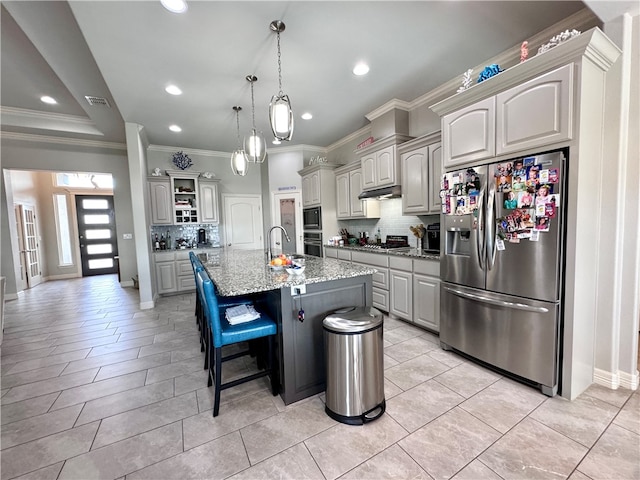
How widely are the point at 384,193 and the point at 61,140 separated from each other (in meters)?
6.14

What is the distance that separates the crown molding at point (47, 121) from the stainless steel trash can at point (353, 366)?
19.2 ft

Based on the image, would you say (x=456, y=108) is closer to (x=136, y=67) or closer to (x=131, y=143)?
(x=136, y=67)

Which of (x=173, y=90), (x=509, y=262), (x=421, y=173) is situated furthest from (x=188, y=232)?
(x=509, y=262)

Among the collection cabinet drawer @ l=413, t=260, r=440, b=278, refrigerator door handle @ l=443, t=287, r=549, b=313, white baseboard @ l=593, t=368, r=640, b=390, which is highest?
cabinet drawer @ l=413, t=260, r=440, b=278

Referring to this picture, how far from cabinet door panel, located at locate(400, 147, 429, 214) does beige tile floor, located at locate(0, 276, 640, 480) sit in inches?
68.1

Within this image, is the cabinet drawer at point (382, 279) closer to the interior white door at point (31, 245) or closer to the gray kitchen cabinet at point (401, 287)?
the gray kitchen cabinet at point (401, 287)

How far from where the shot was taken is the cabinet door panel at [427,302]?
2939mm

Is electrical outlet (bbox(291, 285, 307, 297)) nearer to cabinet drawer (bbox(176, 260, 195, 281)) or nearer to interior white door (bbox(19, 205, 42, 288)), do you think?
cabinet drawer (bbox(176, 260, 195, 281))

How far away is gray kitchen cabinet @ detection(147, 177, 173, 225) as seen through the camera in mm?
5207

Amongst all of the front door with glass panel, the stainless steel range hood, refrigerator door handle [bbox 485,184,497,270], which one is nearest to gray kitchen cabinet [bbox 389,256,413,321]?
the stainless steel range hood

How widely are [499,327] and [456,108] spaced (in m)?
1.97

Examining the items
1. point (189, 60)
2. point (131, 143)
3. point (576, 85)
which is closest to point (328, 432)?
point (576, 85)

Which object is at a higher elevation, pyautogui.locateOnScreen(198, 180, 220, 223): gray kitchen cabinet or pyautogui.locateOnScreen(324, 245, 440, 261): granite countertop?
pyautogui.locateOnScreen(198, 180, 220, 223): gray kitchen cabinet

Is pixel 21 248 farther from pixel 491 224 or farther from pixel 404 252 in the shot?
pixel 491 224
